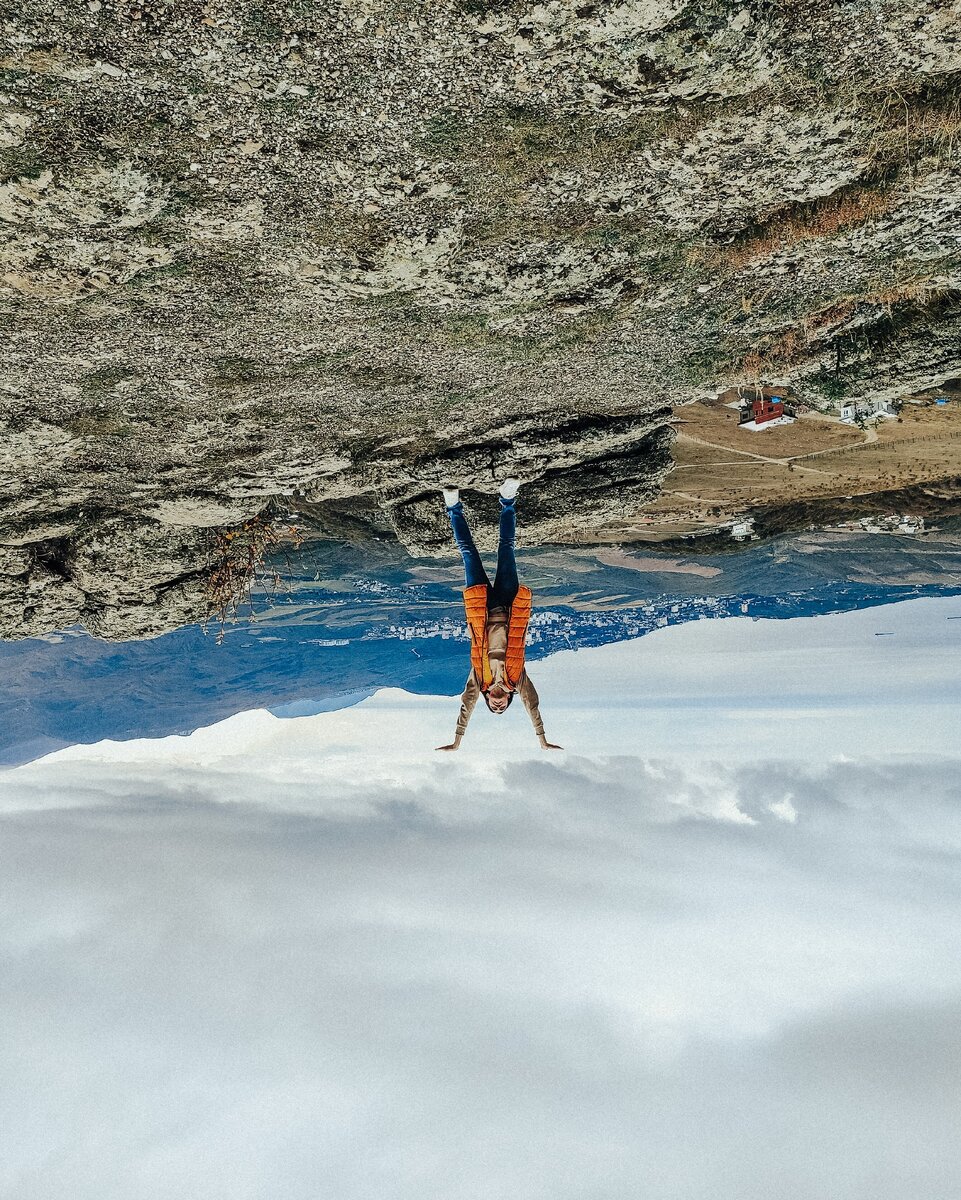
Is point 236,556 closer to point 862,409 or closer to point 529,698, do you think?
point 529,698

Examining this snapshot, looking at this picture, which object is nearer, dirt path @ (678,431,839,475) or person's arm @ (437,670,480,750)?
person's arm @ (437,670,480,750)

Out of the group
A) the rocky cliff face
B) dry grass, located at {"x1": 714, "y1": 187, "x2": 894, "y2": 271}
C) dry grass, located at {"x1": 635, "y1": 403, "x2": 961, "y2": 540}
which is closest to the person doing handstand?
the rocky cliff face

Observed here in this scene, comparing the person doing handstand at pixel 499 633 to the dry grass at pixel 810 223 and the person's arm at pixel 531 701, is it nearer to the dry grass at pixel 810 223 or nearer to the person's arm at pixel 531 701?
the person's arm at pixel 531 701

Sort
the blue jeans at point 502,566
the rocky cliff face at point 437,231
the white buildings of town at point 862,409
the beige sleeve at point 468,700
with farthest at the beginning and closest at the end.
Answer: the white buildings of town at point 862,409, the blue jeans at point 502,566, the beige sleeve at point 468,700, the rocky cliff face at point 437,231

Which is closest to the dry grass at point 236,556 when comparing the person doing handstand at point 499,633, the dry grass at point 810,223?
the person doing handstand at point 499,633

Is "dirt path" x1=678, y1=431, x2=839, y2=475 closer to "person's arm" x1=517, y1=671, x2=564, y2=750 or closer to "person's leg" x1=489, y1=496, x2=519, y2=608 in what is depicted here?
"person's leg" x1=489, y1=496, x2=519, y2=608

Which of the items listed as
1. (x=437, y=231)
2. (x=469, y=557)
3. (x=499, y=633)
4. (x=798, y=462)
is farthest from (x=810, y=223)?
(x=798, y=462)
